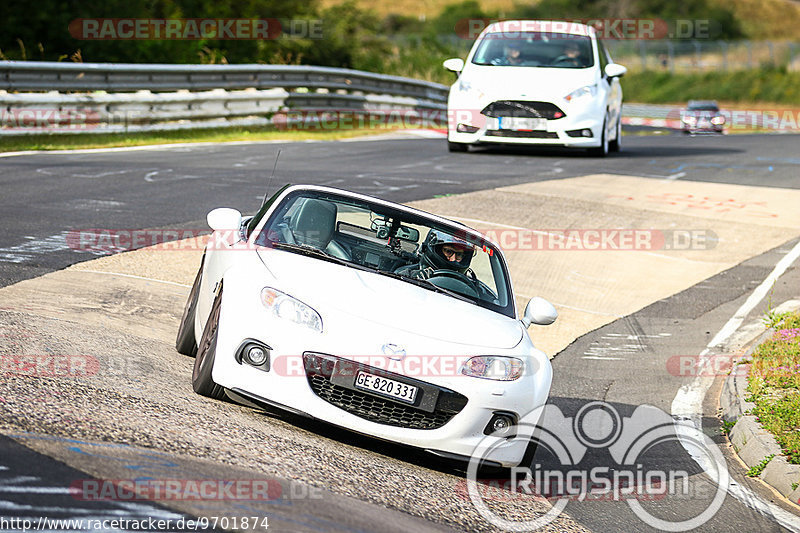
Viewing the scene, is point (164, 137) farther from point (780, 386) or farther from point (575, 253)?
point (780, 386)

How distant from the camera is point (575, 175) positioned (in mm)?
17469

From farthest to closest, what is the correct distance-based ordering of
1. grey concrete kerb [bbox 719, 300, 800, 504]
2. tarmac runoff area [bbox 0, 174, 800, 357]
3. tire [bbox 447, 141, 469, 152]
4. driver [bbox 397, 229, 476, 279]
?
tire [bbox 447, 141, 469, 152] → tarmac runoff area [bbox 0, 174, 800, 357] → driver [bbox 397, 229, 476, 279] → grey concrete kerb [bbox 719, 300, 800, 504]

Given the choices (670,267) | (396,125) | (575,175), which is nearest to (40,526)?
(670,267)

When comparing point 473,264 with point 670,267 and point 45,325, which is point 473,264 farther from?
point 670,267

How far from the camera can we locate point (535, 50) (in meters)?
18.2

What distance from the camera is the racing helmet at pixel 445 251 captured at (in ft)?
23.0

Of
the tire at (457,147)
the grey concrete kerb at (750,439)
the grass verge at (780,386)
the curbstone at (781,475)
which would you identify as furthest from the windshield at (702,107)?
the curbstone at (781,475)

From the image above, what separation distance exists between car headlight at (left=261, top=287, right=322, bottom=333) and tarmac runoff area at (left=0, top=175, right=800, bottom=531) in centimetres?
61

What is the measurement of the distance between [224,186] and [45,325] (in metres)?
7.52

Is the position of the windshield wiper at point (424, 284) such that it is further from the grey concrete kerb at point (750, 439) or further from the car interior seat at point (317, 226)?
the grey concrete kerb at point (750, 439)

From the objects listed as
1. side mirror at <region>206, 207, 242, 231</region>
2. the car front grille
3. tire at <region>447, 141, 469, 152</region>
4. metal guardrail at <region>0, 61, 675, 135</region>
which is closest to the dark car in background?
metal guardrail at <region>0, 61, 675, 135</region>

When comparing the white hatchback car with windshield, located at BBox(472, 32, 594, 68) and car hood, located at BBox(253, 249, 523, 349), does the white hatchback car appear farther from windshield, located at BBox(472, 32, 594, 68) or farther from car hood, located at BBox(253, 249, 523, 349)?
car hood, located at BBox(253, 249, 523, 349)

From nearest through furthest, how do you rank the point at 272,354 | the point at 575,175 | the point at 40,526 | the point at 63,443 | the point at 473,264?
the point at 40,526 → the point at 63,443 → the point at 272,354 → the point at 473,264 → the point at 575,175

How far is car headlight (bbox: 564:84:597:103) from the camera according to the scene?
57.2 feet
